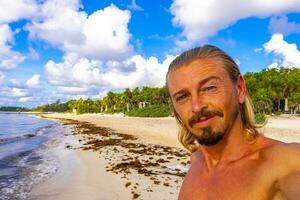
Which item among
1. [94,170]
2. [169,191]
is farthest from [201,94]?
[94,170]

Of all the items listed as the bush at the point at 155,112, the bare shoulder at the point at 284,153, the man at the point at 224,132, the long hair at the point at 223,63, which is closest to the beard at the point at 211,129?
the man at the point at 224,132

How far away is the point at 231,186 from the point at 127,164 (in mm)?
12703

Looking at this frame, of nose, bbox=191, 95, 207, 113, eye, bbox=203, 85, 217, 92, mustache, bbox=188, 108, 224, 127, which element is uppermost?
eye, bbox=203, 85, 217, 92

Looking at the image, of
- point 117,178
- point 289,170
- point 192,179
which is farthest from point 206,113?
point 117,178

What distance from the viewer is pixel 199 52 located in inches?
82.9

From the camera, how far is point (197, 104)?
1910 millimetres

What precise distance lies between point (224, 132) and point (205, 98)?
219 mm

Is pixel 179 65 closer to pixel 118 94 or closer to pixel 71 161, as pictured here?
pixel 71 161

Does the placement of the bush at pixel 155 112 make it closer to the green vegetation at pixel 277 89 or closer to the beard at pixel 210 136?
the green vegetation at pixel 277 89

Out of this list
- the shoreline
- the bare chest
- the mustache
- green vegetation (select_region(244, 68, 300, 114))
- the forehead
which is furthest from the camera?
green vegetation (select_region(244, 68, 300, 114))

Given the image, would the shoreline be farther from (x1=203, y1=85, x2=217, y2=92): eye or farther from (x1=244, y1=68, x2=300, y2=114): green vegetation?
(x1=244, y1=68, x2=300, y2=114): green vegetation

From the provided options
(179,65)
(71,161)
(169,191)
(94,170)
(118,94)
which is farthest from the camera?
(118,94)

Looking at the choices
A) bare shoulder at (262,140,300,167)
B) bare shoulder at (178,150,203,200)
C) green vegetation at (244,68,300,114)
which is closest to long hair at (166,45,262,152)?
bare shoulder at (262,140,300,167)

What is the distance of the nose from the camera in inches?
74.5
